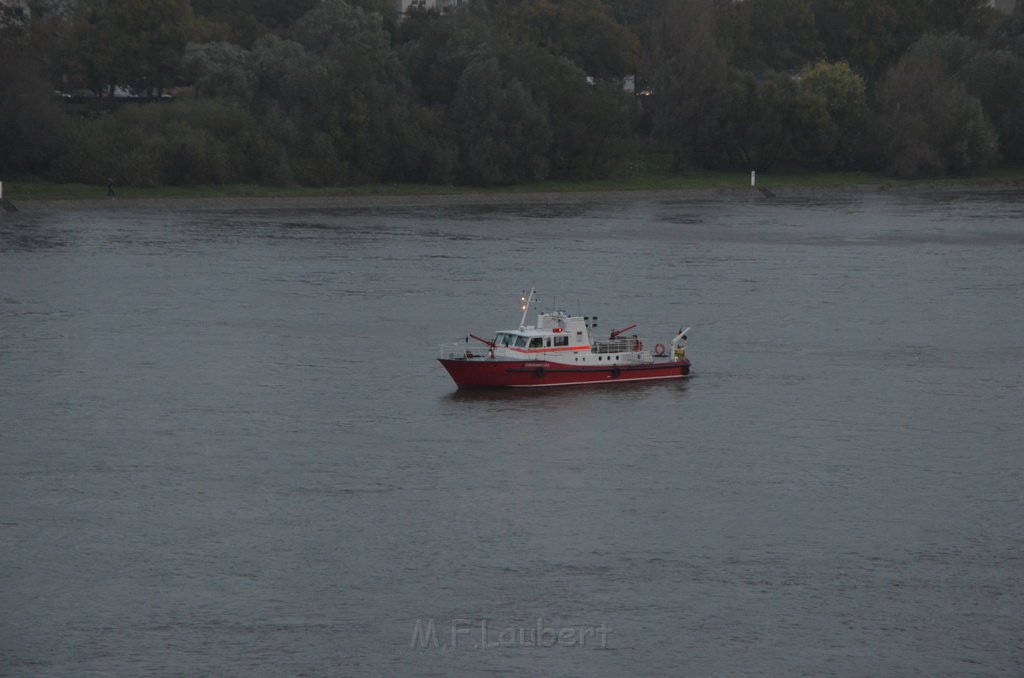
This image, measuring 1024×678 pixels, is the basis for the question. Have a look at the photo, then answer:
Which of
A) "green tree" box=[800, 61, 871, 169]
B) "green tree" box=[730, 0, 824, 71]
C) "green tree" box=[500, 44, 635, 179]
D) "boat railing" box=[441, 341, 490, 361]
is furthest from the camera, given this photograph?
"green tree" box=[730, 0, 824, 71]

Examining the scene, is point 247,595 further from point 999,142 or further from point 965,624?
point 999,142

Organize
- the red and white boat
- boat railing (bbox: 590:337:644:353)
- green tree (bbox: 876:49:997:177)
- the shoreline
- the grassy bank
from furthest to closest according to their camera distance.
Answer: green tree (bbox: 876:49:997:177) < the grassy bank < the shoreline < boat railing (bbox: 590:337:644:353) < the red and white boat

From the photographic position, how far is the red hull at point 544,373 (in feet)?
134

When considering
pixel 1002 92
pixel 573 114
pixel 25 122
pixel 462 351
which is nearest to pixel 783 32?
pixel 1002 92

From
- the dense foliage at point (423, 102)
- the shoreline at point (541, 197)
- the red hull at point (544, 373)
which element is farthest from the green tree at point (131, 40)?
the red hull at point (544, 373)

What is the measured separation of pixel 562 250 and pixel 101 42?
141 ft

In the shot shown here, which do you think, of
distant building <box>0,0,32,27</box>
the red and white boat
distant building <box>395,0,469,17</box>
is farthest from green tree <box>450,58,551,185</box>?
the red and white boat

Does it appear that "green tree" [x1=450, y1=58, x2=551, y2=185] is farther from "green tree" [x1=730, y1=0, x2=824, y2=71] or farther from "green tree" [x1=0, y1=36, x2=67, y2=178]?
"green tree" [x1=730, y1=0, x2=824, y2=71]

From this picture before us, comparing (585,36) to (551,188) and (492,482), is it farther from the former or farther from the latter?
(492,482)

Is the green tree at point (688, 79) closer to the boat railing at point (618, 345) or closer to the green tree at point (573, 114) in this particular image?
the green tree at point (573, 114)

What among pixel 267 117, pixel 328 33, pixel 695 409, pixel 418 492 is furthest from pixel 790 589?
pixel 328 33

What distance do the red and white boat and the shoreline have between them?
147ft

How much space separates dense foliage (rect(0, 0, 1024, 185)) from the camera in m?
89.3

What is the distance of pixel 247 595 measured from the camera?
2639 centimetres
